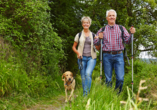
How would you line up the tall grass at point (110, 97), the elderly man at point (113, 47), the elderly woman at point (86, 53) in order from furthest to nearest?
the elderly woman at point (86, 53) < the elderly man at point (113, 47) < the tall grass at point (110, 97)

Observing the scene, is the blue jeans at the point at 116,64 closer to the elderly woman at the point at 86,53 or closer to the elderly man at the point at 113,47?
the elderly man at the point at 113,47

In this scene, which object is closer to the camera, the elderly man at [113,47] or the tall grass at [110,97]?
the tall grass at [110,97]

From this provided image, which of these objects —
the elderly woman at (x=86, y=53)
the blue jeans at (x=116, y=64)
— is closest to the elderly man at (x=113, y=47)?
the blue jeans at (x=116, y=64)

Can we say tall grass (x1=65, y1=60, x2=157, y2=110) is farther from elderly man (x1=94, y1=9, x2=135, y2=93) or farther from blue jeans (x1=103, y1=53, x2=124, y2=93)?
Result: elderly man (x1=94, y1=9, x2=135, y2=93)

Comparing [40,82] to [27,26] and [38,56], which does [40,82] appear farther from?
[27,26]

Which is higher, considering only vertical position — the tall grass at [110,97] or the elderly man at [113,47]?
the elderly man at [113,47]

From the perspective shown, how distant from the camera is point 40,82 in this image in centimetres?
652

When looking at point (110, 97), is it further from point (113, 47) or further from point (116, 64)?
point (113, 47)

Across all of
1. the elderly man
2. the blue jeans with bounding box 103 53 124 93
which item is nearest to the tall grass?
the blue jeans with bounding box 103 53 124 93

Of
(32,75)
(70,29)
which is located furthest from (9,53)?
(70,29)

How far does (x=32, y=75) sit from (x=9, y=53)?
1230 mm

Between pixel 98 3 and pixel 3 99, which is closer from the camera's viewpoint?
pixel 3 99

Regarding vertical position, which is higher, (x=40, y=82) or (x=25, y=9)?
(x=25, y=9)

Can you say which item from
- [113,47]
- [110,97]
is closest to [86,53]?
[113,47]
